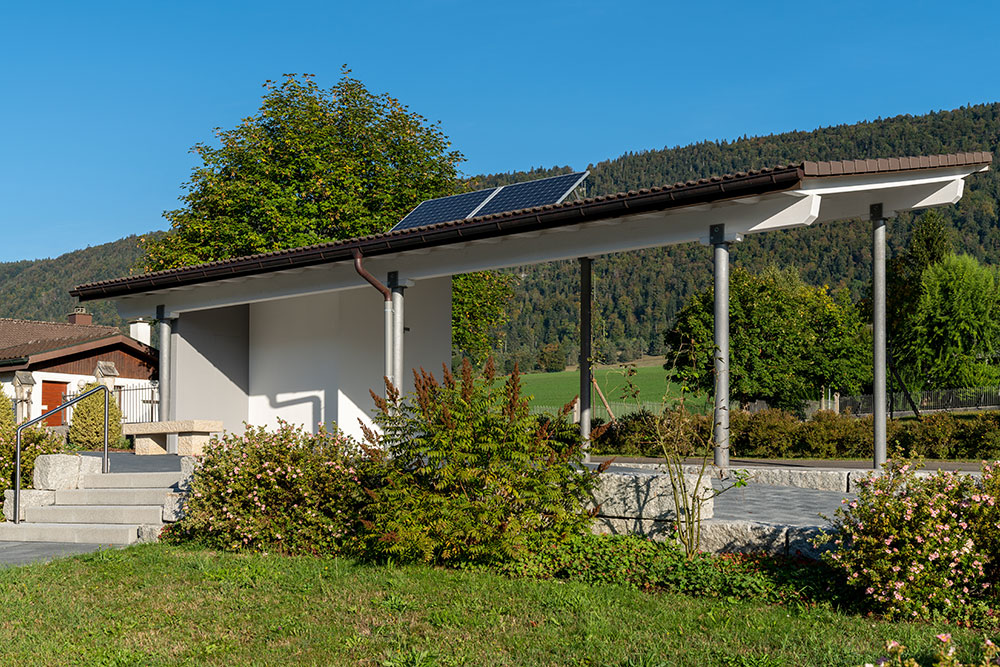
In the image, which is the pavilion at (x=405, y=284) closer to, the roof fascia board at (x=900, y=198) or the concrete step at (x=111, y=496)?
the roof fascia board at (x=900, y=198)

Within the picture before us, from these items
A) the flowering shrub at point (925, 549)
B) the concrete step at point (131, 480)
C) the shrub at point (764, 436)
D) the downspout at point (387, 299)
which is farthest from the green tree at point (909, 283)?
the flowering shrub at point (925, 549)

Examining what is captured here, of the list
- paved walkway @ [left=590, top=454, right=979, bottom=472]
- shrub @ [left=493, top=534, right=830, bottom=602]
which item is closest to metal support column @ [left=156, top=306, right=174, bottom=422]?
paved walkway @ [left=590, top=454, right=979, bottom=472]

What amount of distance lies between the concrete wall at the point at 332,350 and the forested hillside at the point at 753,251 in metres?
48.7

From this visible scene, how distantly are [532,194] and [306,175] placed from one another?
16.7 m

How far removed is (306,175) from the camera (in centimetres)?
2794

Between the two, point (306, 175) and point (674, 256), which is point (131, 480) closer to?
point (306, 175)

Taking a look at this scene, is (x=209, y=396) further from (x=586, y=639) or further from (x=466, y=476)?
(x=586, y=639)

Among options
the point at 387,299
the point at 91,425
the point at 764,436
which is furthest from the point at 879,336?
the point at 91,425

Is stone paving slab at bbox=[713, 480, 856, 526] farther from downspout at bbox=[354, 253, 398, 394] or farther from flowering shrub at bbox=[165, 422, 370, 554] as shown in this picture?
downspout at bbox=[354, 253, 398, 394]

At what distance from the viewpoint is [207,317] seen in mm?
15258

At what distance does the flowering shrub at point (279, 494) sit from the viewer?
8.07 meters

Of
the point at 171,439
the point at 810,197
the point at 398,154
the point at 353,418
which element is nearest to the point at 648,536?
the point at 810,197

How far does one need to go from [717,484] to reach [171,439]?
29.7ft

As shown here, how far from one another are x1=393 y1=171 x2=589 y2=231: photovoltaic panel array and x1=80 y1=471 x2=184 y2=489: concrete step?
185 inches
